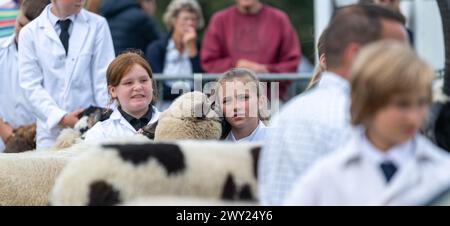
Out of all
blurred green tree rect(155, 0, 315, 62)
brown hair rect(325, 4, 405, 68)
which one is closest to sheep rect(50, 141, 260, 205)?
brown hair rect(325, 4, 405, 68)

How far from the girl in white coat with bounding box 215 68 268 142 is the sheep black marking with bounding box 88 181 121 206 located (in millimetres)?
1605

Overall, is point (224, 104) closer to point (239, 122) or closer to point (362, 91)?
point (239, 122)

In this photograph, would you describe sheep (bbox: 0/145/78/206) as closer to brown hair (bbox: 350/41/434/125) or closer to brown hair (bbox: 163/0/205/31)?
brown hair (bbox: 350/41/434/125)

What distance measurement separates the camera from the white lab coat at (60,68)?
686 cm

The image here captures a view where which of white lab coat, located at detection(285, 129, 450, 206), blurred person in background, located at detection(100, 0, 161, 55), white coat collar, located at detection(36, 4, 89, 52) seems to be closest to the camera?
white lab coat, located at detection(285, 129, 450, 206)

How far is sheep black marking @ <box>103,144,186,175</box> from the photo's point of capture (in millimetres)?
3826

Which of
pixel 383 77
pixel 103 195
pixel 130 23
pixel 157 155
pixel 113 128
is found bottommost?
pixel 130 23

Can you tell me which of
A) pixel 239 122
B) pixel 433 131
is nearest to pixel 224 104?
pixel 239 122

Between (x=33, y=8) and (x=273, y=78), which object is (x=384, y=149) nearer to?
(x=33, y=8)

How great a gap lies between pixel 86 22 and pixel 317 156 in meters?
3.67

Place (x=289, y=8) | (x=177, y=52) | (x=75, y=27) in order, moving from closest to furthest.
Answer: (x=75, y=27), (x=177, y=52), (x=289, y=8)

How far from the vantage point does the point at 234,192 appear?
383 centimetres

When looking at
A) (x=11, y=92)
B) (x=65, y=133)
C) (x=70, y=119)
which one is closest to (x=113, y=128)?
(x=65, y=133)

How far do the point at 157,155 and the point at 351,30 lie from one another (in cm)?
82
